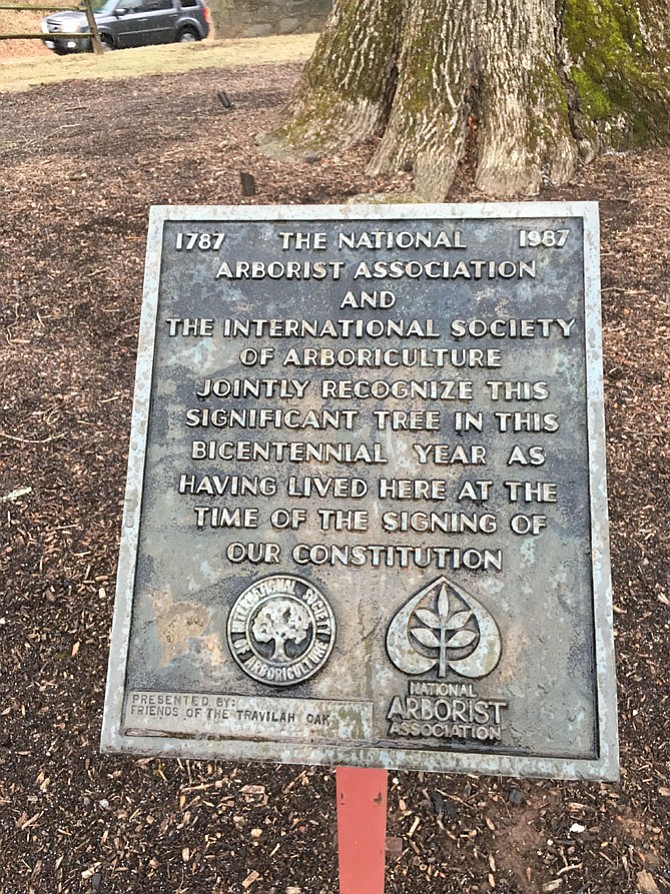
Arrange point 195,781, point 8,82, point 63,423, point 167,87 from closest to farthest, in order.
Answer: point 195,781, point 63,423, point 167,87, point 8,82

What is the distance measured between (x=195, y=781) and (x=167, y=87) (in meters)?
8.55

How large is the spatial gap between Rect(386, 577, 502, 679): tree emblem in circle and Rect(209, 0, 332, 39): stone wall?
23.2 metres

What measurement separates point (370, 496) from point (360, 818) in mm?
1010

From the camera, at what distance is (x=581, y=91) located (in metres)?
5.75

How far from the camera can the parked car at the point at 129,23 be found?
1720 cm

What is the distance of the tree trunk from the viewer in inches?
217

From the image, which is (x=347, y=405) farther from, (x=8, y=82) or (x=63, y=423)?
(x=8, y=82)

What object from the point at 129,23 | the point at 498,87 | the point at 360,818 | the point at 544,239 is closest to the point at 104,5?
the point at 129,23

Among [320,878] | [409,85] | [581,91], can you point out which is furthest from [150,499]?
[581,91]

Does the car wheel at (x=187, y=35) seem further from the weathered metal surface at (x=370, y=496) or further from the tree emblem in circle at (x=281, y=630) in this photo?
the tree emblem in circle at (x=281, y=630)

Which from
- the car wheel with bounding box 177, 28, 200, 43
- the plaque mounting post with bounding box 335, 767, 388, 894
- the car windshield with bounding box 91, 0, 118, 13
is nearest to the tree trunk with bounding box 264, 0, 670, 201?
the plaque mounting post with bounding box 335, 767, 388, 894

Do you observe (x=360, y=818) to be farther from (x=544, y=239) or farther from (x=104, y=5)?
(x=104, y=5)

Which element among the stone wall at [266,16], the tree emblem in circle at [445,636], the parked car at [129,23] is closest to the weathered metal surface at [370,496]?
the tree emblem in circle at [445,636]

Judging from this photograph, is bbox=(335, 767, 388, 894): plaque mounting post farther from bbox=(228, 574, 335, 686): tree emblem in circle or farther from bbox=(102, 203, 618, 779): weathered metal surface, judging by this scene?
bbox=(228, 574, 335, 686): tree emblem in circle
